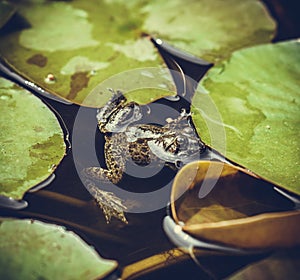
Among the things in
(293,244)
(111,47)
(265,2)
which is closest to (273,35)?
(265,2)

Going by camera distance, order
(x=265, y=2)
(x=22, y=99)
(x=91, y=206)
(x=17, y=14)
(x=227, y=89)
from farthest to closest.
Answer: (x=265, y=2), (x=17, y=14), (x=227, y=89), (x=22, y=99), (x=91, y=206)

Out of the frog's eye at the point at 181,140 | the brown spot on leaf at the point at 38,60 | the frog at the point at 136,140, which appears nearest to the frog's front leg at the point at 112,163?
the frog at the point at 136,140

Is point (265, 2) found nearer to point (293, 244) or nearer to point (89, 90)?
point (89, 90)

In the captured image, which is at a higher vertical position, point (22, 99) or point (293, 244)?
point (22, 99)

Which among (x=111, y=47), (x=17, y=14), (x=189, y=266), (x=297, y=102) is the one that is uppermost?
(x=17, y=14)

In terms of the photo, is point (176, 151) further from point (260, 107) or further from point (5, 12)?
point (5, 12)

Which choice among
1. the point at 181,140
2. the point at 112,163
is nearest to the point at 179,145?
the point at 181,140

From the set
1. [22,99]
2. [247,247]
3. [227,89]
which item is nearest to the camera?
[247,247]
